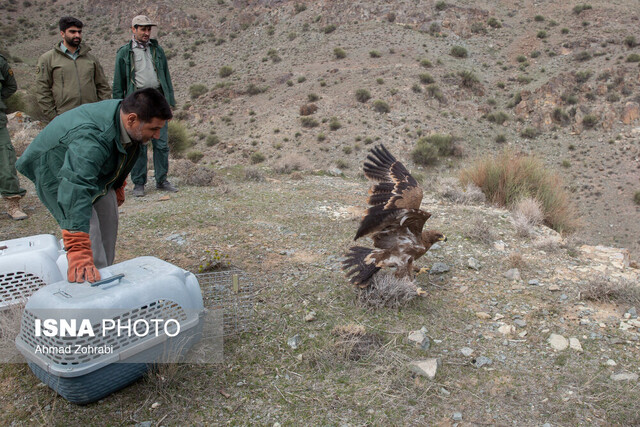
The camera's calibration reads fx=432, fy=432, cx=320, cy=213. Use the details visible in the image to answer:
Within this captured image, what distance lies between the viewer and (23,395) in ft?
8.05

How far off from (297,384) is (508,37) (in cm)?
3526

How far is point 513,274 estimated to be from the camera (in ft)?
14.3

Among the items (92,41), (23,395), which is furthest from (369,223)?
(92,41)

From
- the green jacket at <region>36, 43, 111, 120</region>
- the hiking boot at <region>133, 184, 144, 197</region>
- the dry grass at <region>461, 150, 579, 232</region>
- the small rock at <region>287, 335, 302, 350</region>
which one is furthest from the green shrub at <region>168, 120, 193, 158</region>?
the small rock at <region>287, 335, 302, 350</region>

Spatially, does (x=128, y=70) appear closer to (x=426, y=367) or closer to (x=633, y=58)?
(x=426, y=367)

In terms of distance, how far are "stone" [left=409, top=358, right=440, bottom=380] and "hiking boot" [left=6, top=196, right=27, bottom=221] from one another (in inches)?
201

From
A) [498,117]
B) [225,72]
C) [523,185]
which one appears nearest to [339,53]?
[225,72]

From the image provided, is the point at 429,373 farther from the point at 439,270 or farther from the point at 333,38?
the point at 333,38

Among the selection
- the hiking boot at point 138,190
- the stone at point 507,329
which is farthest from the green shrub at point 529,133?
the stone at point 507,329

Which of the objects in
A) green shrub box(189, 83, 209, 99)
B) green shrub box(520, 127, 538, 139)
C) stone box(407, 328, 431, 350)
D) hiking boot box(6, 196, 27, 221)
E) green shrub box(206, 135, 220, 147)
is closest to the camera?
stone box(407, 328, 431, 350)

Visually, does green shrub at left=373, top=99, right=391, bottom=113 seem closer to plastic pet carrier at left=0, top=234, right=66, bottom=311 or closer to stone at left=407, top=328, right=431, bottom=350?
stone at left=407, top=328, right=431, bottom=350

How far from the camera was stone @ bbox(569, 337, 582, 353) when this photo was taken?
3.18 m

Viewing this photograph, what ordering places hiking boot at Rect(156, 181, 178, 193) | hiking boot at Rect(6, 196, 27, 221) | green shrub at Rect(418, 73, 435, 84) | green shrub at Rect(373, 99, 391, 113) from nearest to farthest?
1. hiking boot at Rect(6, 196, 27, 221)
2. hiking boot at Rect(156, 181, 178, 193)
3. green shrub at Rect(373, 99, 391, 113)
4. green shrub at Rect(418, 73, 435, 84)

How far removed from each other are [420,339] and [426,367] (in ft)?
1.14
